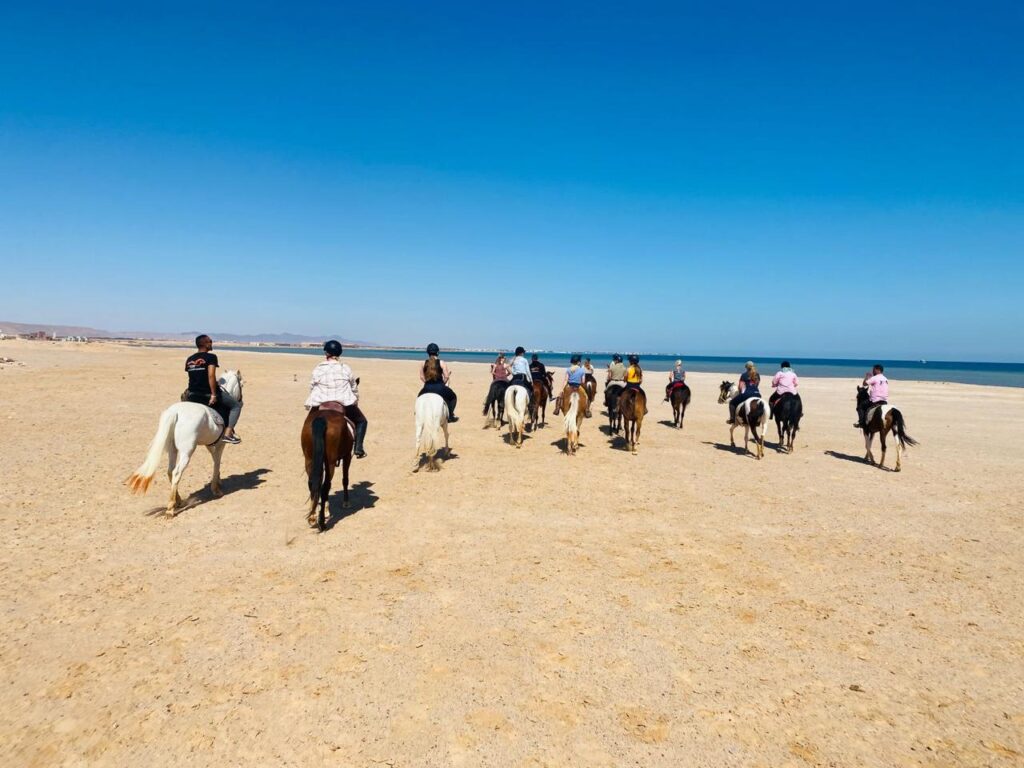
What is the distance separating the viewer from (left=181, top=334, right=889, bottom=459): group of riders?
7723 millimetres

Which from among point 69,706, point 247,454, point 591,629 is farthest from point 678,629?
point 247,454

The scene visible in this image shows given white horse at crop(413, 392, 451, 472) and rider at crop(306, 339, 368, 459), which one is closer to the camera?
rider at crop(306, 339, 368, 459)

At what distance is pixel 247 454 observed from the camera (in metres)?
11.6

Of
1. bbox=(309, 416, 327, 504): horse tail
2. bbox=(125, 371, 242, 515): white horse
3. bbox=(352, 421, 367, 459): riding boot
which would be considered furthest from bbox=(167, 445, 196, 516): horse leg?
bbox=(352, 421, 367, 459): riding boot

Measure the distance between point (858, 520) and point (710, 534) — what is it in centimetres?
282

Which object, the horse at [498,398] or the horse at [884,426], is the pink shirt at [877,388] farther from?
the horse at [498,398]

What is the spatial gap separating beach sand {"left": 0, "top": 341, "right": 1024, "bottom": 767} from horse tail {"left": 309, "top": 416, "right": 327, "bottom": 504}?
68 centimetres

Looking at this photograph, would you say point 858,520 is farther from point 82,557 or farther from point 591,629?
point 82,557

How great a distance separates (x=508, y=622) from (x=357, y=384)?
17.5 feet

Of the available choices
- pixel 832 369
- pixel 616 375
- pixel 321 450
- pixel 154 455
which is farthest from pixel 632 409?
pixel 832 369

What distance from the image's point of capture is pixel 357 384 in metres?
8.77

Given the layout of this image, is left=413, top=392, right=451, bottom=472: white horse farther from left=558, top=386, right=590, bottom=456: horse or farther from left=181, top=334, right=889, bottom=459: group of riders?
left=558, top=386, right=590, bottom=456: horse

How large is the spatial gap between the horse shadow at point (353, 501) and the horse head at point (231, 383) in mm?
2725

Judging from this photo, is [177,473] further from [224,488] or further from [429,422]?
[429,422]
